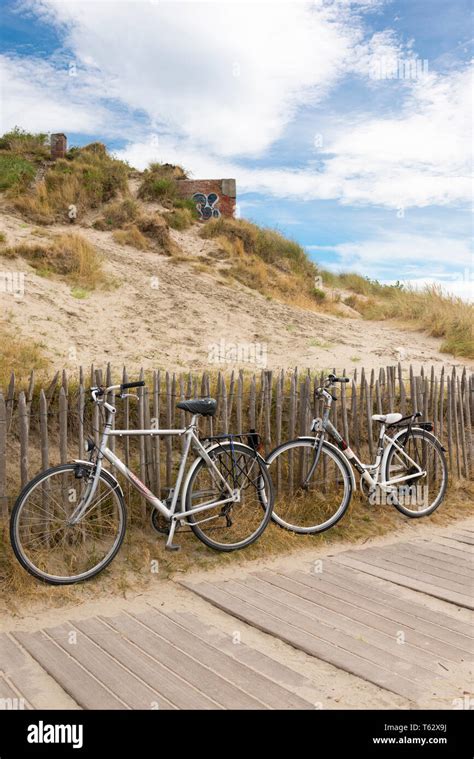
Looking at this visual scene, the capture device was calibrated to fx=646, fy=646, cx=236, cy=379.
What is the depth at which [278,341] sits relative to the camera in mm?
13711

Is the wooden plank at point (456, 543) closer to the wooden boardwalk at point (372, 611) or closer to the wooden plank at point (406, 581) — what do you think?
the wooden boardwalk at point (372, 611)

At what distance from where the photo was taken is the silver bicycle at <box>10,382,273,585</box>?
4.40m

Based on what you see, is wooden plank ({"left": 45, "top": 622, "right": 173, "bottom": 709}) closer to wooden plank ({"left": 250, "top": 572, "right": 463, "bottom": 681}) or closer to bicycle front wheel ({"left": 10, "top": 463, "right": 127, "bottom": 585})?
bicycle front wheel ({"left": 10, "top": 463, "right": 127, "bottom": 585})

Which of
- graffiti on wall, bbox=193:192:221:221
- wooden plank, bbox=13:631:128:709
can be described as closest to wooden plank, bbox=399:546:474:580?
wooden plank, bbox=13:631:128:709

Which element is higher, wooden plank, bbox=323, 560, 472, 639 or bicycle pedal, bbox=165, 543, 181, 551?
bicycle pedal, bbox=165, 543, 181, 551

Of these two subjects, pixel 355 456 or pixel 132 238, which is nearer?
pixel 355 456

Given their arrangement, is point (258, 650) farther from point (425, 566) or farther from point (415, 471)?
point (415, 471)

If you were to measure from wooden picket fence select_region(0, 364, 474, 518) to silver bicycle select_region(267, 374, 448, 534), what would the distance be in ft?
0.92

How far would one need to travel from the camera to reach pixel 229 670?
326cm

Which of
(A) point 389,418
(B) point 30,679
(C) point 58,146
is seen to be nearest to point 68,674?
(B) point 30,679

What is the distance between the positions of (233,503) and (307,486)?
0.90m

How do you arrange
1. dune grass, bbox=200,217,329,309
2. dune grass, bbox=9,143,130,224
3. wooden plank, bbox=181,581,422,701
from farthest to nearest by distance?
dune grass, bbox=9,143,130,224
dune grass, bbox=200,217,329,309
wooden plank, bbox=181,581,422,701

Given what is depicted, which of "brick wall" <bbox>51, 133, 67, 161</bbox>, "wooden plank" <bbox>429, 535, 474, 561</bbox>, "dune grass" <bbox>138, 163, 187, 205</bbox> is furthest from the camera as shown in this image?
"brick wall" <bbox>51, 133, 67, 161</bbox>
